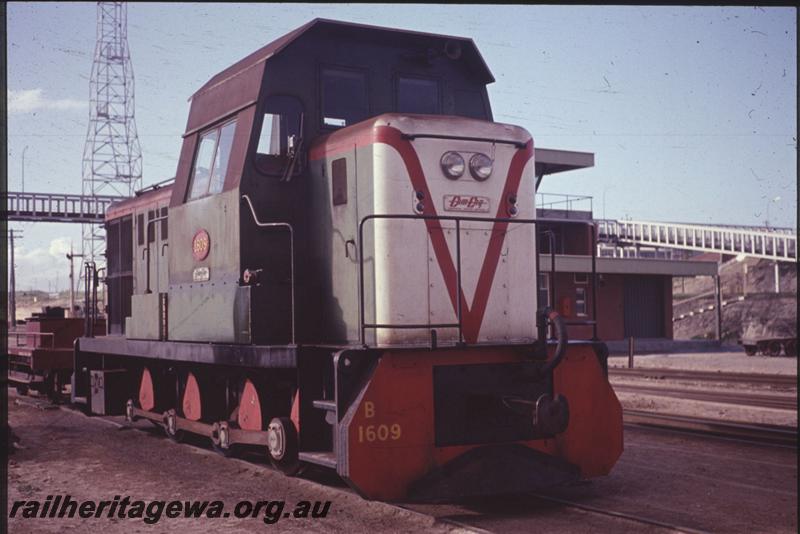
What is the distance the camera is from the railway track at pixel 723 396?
43.9ft

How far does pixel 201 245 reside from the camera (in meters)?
8.00

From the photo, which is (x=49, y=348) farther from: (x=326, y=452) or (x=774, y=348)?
(x=774, y=348)

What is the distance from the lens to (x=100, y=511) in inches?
252

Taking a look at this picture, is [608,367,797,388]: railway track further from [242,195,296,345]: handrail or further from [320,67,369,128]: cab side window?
[242,195,296,345]: handrail

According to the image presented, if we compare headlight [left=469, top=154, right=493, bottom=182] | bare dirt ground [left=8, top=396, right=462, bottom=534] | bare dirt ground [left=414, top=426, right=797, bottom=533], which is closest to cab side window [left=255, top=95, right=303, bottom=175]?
headlight [left=469, top=154, right=493, bottom=182]

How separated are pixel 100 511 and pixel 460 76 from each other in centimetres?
478

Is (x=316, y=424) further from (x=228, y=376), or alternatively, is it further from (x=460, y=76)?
(x=460, y=76)

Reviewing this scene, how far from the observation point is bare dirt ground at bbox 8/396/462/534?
5871mm

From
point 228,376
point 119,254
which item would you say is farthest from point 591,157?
point 228,376

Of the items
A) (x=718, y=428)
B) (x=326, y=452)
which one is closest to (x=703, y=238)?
(x=718, y=428)

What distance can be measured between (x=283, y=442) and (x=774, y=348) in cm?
2587

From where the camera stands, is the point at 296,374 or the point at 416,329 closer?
the point at 416,329

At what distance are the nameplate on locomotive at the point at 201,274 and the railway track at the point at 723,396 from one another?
897 cm

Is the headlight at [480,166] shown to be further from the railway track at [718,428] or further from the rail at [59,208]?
the rail at [59,208]
